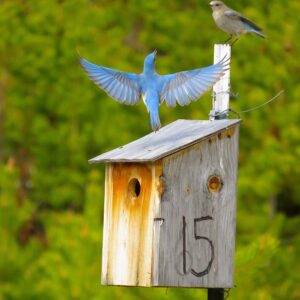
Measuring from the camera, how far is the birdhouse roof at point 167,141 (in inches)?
263

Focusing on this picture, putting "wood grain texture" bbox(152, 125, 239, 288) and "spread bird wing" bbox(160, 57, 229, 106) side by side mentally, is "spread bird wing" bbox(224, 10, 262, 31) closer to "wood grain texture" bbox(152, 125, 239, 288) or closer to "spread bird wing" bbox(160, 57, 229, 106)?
"spread bird wing" bbox(160, 57, 229, 106)

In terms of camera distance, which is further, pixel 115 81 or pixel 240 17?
pixel 240 17

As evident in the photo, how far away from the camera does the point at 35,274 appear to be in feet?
44.3

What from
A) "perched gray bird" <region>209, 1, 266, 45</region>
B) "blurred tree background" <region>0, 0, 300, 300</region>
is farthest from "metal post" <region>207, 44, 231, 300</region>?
"blurred tree background" <region>0, 0, 300, 300</region>

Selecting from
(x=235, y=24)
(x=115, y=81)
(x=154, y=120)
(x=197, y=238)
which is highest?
(x=235, y=24)

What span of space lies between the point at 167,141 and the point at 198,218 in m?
0.44

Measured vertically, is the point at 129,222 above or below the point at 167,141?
below

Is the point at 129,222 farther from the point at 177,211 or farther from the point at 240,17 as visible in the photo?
the point at 240,17

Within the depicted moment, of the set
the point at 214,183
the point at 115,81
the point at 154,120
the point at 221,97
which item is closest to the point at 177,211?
the point at 214,183

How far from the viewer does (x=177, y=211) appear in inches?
263

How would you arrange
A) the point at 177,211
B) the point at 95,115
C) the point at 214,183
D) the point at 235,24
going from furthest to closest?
the point at 95,115
the point at 235,24
the point at 214,183
the point at 177,211

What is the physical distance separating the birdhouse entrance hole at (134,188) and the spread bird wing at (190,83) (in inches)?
17.9

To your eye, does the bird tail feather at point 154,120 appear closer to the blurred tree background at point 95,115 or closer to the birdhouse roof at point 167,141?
the birdhouse roof at point 167,141

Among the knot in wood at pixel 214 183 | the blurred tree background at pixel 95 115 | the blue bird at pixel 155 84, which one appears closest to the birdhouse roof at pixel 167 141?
the blue bird at pixel 155 84
